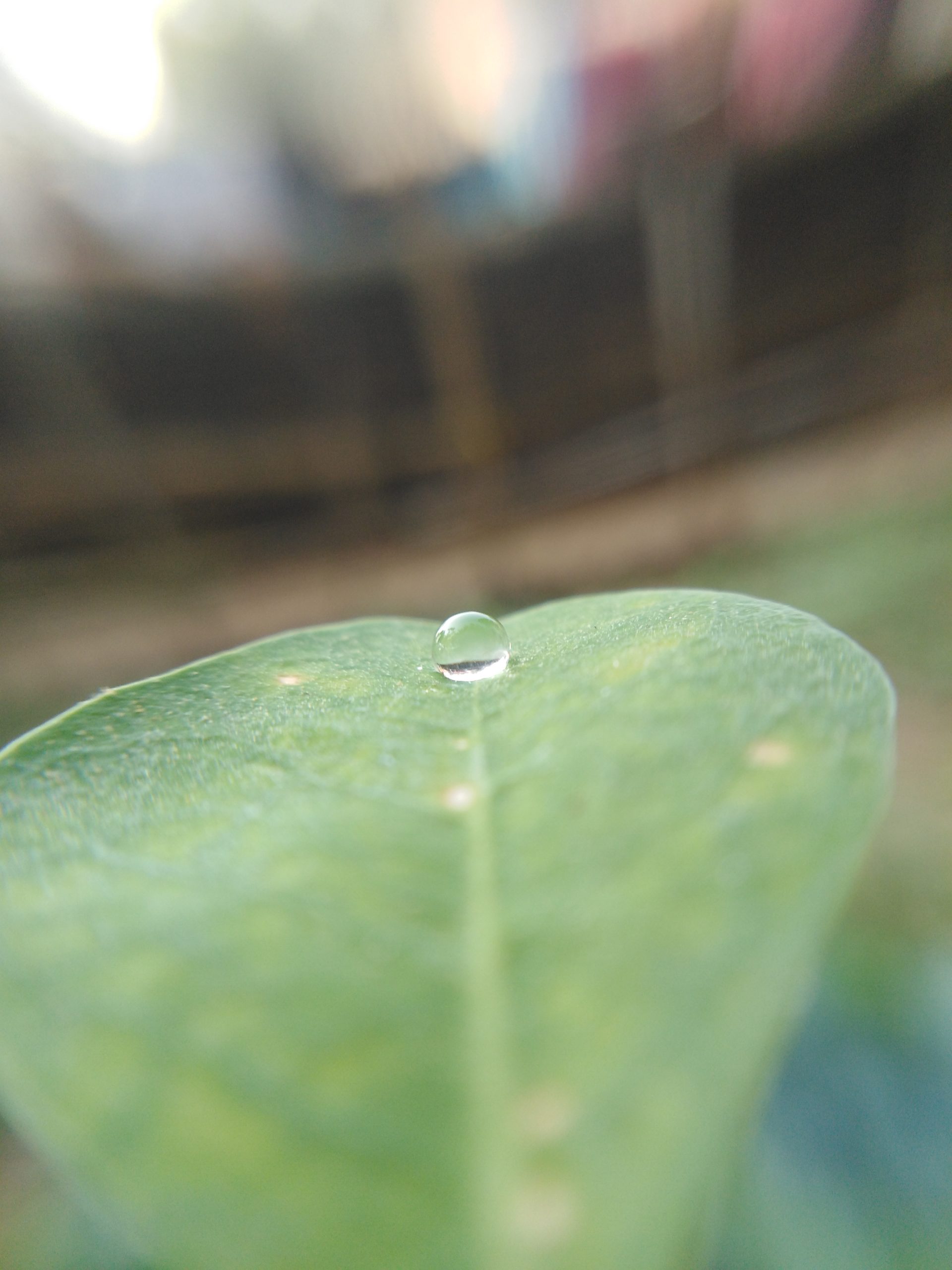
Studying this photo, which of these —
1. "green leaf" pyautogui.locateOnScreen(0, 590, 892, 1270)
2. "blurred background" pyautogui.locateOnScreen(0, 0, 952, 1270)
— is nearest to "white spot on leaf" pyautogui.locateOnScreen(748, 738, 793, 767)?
"green leaf" pyautogui.locateOnScreen(0, 590, 892, 1270)

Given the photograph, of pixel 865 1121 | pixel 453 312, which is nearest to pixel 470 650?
pixel 865 1121

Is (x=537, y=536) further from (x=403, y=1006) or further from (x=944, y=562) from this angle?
(x=403, y=1006)

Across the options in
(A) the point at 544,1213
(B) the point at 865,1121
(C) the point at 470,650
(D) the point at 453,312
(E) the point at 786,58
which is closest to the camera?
(A) the point at 544,1213

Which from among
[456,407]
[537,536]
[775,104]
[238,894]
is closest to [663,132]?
[775,104]

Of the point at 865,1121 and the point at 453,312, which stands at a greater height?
the point at 453,312

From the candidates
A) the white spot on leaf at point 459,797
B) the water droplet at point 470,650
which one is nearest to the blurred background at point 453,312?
the water droplet at point 470,650

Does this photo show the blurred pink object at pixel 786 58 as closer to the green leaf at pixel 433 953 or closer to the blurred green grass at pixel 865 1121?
the blurred green grass at pixel 865 1121

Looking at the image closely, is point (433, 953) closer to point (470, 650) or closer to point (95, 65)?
point (470, 650)
